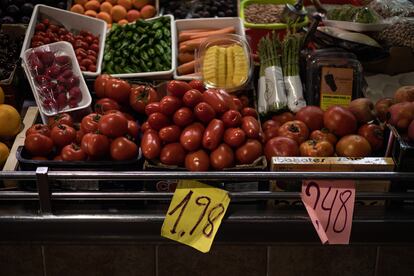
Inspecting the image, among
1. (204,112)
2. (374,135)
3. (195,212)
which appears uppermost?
(204,112)

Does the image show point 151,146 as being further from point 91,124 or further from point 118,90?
point 118,90

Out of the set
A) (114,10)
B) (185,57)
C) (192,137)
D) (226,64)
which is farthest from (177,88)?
(114,10)

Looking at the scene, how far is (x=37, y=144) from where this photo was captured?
5.91 feet

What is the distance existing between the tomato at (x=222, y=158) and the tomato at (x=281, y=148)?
0.14 m

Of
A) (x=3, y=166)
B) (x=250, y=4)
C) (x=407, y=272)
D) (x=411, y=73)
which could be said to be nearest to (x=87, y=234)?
(x=3, y=166)

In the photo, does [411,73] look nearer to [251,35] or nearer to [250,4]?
[251,35]

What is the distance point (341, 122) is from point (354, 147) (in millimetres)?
115

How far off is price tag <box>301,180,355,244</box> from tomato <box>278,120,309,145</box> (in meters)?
0.31

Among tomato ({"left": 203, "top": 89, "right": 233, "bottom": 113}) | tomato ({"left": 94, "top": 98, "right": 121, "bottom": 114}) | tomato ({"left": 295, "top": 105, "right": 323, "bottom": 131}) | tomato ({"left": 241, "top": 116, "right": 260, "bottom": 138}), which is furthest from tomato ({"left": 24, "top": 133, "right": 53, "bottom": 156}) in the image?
tomato ({"left": 295, "top": 105, "right": 323, "bottom": 131})

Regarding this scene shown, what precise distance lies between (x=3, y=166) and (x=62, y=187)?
11.0 inches

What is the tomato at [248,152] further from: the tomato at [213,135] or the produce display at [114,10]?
the produce display at [114,10]

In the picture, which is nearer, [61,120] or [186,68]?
[61,120]

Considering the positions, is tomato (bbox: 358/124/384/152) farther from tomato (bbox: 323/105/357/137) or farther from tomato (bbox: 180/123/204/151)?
tomato (bbox: 180/123/204/151)

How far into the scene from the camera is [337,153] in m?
1.88
